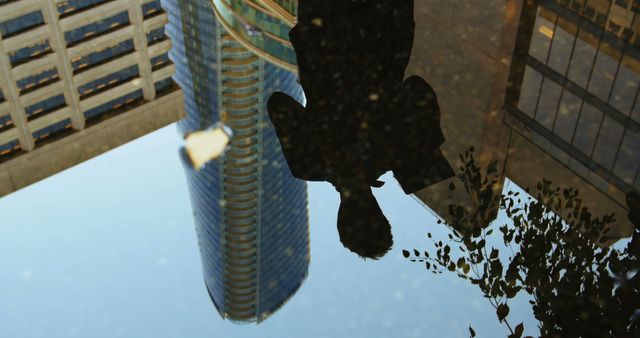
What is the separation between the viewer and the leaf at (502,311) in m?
11.4

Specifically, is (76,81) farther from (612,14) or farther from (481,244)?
(481,244)

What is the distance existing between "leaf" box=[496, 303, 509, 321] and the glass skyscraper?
9.73 meters

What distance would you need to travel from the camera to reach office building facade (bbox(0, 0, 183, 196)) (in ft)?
132

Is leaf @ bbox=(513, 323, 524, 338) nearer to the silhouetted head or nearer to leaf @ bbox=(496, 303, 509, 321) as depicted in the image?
leaf @ bbox=(496, 303, 509, 321)

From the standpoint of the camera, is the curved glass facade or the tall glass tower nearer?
the curved glass facade

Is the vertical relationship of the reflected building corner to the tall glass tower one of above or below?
above

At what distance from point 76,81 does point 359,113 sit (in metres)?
35.6

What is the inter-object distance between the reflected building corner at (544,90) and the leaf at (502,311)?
29.2 ft

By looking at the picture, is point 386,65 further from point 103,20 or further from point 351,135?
point 103,20

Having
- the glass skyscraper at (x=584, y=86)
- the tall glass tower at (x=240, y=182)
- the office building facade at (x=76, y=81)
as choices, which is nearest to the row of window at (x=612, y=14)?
the glass skyscraper at (x=584, y=86)

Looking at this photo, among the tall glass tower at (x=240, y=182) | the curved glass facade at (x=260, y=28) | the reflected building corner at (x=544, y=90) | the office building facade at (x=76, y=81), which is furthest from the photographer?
the tall glass tower at (x=240, y=182)

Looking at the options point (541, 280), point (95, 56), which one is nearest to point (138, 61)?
point (95, 56)

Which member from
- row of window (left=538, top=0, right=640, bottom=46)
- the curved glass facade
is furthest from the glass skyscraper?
the curved glass facade

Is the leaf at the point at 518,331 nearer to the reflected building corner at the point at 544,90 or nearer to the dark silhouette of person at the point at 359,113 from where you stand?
the dark silhouette of person at the point at 359,113
